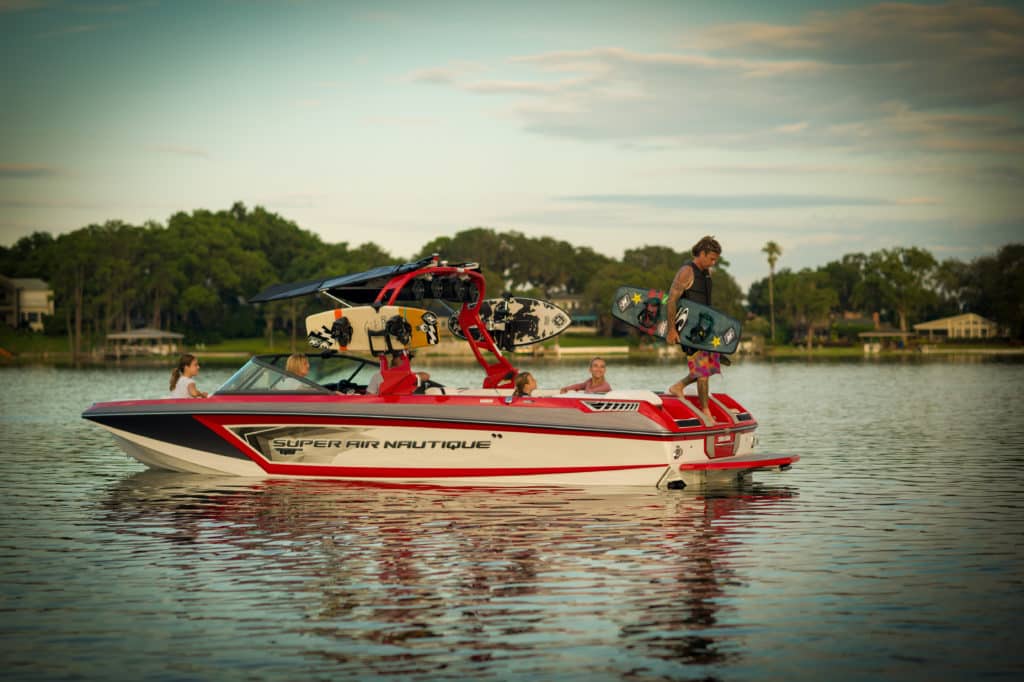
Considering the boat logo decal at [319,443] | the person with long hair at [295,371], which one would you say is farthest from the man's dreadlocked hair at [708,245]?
the person with long hair at [295,371]

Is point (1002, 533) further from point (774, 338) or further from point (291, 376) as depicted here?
point (774, 338)

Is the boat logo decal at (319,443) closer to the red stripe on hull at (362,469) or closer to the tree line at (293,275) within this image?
the red stripe on hull at (362,469)

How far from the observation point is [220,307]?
146 meters

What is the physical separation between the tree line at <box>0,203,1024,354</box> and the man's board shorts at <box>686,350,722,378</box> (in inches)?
4281

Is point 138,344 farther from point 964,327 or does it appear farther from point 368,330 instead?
point 368,330

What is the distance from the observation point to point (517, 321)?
17.5m

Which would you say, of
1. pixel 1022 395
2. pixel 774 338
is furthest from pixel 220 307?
pixel 1022 395

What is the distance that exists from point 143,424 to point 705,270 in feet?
26.4

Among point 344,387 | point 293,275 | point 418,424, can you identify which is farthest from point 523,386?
point 293,275

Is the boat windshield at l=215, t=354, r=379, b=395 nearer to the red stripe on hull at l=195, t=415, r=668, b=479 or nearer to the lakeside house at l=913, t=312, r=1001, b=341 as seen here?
the red stripe on hull at l=195, t=415, r=668, b=479

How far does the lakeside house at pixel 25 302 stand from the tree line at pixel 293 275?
3.34 metres

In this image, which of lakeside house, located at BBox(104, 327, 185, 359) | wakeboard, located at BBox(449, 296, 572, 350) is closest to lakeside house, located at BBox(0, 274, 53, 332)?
lakeside house, located at BBox(104, 327, 185, 359)

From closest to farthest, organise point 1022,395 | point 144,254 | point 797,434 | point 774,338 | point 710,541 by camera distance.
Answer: point 710,541
point 797,434
point 1022,395
point 144,254
point 774,338

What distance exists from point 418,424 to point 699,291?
3903 millimetres
